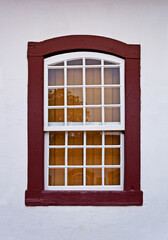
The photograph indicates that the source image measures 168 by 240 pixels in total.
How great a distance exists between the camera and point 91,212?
10.0 ft

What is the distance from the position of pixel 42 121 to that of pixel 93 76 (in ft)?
3.22

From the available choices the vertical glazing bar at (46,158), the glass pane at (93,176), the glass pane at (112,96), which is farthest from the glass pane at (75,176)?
the glass pane at (112,96)

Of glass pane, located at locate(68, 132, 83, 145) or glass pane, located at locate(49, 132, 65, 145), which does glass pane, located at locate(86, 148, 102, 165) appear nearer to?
glass pane, located at locate(68, 132, 83, 145)

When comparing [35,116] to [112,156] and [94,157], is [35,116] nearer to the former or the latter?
[94,157]

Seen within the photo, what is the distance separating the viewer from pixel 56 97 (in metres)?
3.17

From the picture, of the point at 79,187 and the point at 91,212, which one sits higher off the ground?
the point at 79,187

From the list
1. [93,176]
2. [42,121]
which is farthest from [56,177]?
[42,121]

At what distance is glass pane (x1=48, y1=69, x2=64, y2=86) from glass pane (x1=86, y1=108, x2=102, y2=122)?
578 mm

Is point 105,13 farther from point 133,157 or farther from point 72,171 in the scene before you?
point 72,171

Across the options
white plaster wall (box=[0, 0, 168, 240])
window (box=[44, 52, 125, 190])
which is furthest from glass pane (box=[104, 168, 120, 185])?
white plaster wall (box=[0, 0, 168, 240])

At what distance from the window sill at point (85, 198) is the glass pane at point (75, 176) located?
0.17 m
